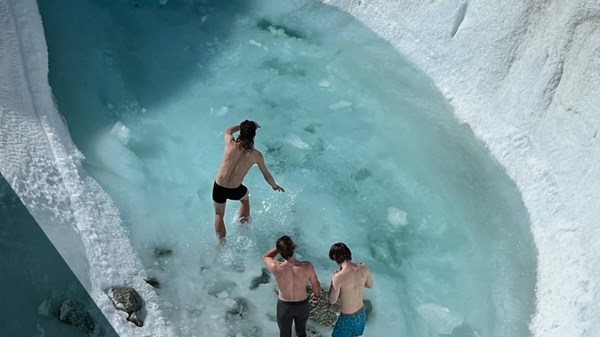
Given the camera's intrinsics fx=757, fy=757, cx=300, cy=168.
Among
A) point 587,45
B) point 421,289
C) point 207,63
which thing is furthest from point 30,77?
point 587,45

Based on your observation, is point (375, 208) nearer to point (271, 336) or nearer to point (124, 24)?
point (271, 336)

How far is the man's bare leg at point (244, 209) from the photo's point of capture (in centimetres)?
955

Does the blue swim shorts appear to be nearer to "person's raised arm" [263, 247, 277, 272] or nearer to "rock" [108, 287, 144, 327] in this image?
"person's raised arm" [263, 247, 277, 272]

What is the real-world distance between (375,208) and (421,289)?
1445 mm

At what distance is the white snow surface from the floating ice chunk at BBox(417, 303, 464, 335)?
964mm

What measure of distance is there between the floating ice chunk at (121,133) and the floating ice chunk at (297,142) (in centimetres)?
237

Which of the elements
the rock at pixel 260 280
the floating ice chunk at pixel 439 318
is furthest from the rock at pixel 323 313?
the floating ice chunk at pixel 439 318

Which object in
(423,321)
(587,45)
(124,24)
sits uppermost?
(587,45)

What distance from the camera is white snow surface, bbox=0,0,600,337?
29.2 ft

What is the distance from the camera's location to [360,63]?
13062mm

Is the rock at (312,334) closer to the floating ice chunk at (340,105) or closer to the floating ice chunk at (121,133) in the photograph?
the floating ice chunk at (121,133)

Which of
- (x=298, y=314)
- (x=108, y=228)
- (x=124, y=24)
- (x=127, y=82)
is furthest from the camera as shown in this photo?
(x=124, y=24)

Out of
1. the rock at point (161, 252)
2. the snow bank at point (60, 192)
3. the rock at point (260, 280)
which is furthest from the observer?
the rock at point (161, 252)

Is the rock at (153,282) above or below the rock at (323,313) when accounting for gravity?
below
